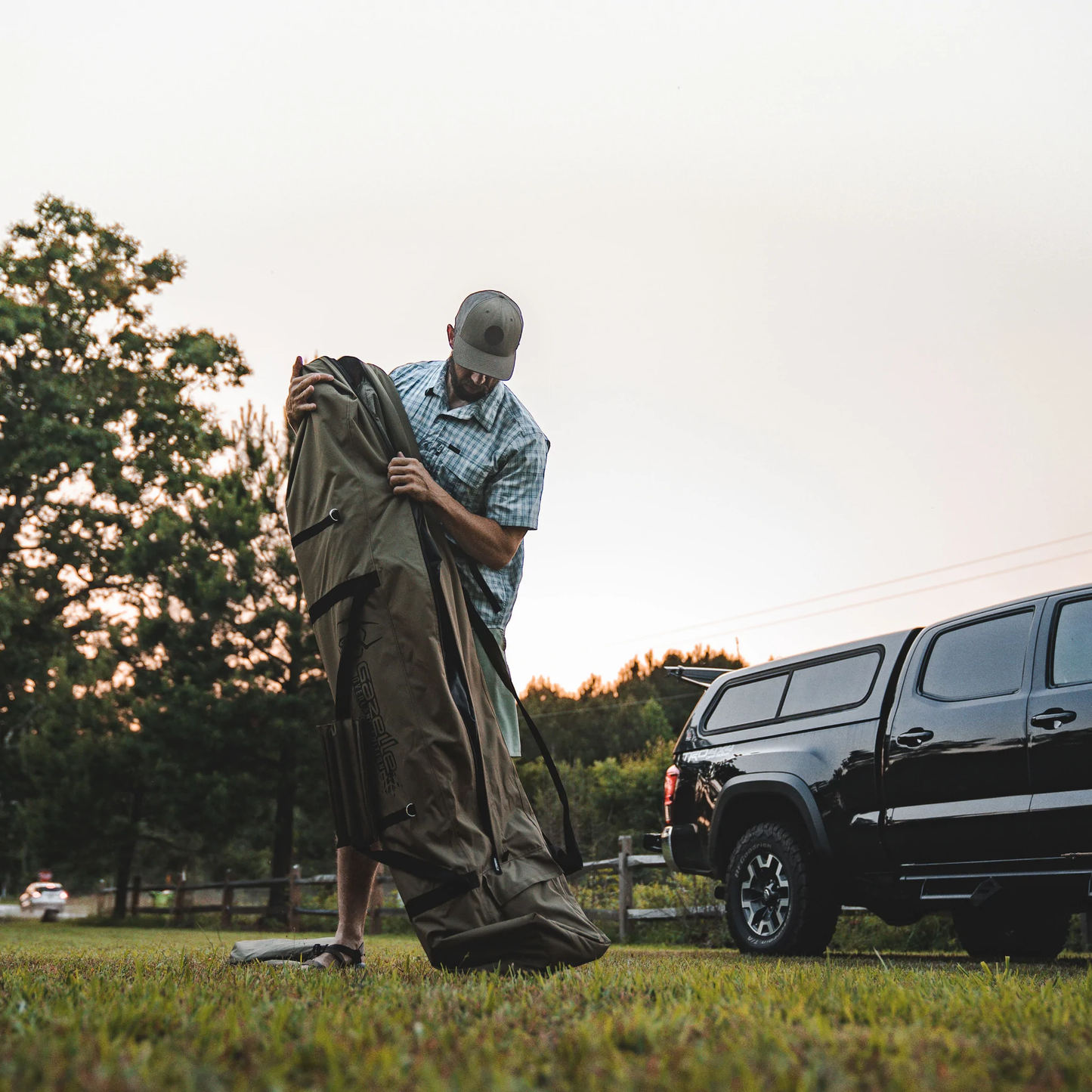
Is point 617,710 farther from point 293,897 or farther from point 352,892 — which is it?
point 352,892

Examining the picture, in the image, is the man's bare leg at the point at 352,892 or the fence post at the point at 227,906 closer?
the man's bare leg at the point at 352,892

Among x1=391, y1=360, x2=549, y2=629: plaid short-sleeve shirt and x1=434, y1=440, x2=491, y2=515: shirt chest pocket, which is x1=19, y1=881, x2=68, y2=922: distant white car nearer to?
x1=391, y1=360, x2=549, y2=629: plaid short-sleeve shirt

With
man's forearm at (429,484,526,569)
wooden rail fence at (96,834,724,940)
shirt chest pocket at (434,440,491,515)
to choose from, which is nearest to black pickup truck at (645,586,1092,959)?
wooden rail fence at (96,834,724,940)

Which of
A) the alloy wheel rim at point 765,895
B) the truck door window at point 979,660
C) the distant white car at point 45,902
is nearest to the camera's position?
the truck door window at point 979,660

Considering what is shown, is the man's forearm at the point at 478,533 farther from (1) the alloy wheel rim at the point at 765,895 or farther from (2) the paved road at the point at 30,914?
(2) the paved road at the point at 30,914

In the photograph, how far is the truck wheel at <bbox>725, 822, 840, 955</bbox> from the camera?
7.04m

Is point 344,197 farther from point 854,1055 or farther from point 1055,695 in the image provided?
point 854,1055

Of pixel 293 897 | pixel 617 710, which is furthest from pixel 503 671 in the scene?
pixel 617 710

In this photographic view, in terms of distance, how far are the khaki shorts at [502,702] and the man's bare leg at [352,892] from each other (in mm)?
630

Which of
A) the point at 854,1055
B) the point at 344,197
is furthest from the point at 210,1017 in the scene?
the point at 344,197

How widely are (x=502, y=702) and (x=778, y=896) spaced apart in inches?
157

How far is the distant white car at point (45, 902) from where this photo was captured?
33750 mm

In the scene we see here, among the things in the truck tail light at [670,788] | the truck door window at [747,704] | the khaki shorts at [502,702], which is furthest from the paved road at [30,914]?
the khaki shorts at [502,702]

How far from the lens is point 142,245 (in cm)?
2650
